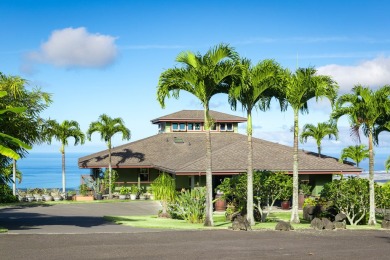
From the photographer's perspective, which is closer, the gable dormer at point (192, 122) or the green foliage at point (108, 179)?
the green foliage at point (108, 179)

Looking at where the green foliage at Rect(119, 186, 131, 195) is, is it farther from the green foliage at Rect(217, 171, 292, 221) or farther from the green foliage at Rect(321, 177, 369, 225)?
the green foliage at Rect(321, 177, 369, 225)

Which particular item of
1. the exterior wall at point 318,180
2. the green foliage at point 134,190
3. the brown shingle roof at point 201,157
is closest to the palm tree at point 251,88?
the brown shingle roof at point 201,157

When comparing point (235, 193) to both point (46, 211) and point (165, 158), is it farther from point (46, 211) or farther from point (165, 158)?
point (165, 158)

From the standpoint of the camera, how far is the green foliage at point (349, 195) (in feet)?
94.3

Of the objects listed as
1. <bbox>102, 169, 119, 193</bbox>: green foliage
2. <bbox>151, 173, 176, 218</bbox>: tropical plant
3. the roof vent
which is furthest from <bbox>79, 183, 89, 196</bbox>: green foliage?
<bbox>151, 173, 176, 218</bbox>: tropical plant

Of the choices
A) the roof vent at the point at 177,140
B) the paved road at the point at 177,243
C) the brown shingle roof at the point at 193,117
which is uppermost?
the brown shingle roof at the point at 193,117

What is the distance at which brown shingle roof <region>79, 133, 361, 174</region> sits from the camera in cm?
3972

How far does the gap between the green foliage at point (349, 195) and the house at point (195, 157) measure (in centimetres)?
1019

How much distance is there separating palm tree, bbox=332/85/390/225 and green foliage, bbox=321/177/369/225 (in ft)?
1.95

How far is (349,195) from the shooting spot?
94.3ft

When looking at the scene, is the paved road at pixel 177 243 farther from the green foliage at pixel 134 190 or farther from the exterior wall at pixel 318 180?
the green foliage at pixel 134 190

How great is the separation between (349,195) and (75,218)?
15361mm

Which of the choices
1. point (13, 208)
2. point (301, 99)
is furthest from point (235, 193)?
point (13, 208)

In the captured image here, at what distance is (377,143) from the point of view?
100 feet
